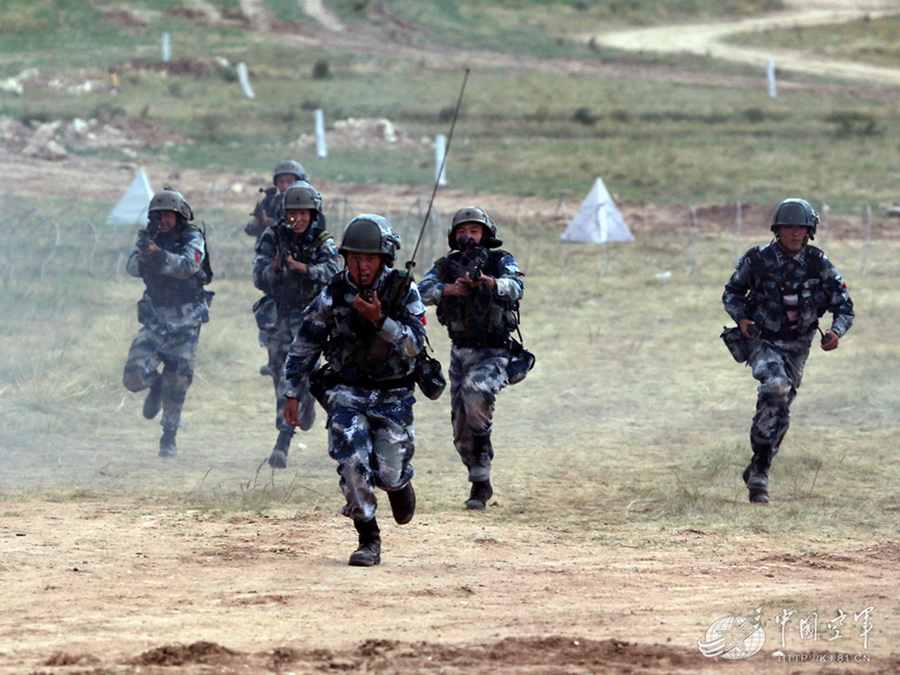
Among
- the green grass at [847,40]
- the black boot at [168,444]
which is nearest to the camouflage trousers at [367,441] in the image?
the black boot at [168,444]

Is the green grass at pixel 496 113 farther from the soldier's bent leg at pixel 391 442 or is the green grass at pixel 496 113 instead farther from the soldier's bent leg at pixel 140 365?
the soldier's bent leg at pixel 391 442

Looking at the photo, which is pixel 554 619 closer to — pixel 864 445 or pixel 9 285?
pixel 864 445

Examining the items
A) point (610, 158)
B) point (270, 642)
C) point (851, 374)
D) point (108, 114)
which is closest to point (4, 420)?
point (270, 642)

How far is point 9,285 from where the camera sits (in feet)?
52.6

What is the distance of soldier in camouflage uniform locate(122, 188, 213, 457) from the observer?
9.87 meters

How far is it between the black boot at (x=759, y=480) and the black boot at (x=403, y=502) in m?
2.96

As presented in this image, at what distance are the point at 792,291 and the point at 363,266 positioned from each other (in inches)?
134

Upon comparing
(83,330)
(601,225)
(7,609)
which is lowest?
(7,609)

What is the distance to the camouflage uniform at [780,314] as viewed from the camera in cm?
868

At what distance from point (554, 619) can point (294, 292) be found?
4.58 metres

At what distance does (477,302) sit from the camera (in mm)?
8391

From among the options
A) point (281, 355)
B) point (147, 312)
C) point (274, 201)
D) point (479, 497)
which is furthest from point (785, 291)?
point (274, 201)

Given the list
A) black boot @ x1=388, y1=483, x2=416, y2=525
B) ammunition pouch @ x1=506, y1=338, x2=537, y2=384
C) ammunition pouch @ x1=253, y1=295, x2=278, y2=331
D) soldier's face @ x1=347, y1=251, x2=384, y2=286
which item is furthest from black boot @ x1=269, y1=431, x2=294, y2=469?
soldier's face @ x1=347, y1=251, x2=384, y2=286

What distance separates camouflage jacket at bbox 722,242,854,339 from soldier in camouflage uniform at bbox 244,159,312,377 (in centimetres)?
313
